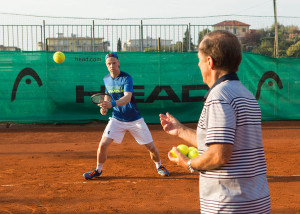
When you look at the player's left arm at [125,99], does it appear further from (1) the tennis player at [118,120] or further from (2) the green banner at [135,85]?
(2) the green banner at [135,85]

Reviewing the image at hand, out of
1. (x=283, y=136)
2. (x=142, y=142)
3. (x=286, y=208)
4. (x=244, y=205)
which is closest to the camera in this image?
(x=244, y=205)

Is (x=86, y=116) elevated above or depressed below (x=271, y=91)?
below

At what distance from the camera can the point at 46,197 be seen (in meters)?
5.11

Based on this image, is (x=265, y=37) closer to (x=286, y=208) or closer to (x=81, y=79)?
(x=81, y=79)

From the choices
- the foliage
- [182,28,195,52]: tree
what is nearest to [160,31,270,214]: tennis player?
[182,28,195,52]: tree

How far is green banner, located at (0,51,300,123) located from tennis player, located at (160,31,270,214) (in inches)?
405

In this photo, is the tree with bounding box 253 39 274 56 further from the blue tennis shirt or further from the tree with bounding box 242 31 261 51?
the blue tennis shirt


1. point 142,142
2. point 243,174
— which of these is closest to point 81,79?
point 142,142

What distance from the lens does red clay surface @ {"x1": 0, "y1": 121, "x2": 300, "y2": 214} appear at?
15.6 feet

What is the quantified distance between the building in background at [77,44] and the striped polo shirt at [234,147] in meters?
12.3

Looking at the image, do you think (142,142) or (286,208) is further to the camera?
(142,142)

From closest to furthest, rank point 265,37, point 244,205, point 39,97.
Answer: point 244,205
point 39,97
point 265,37

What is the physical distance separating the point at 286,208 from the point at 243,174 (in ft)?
9.67

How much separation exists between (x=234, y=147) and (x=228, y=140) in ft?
0.36
